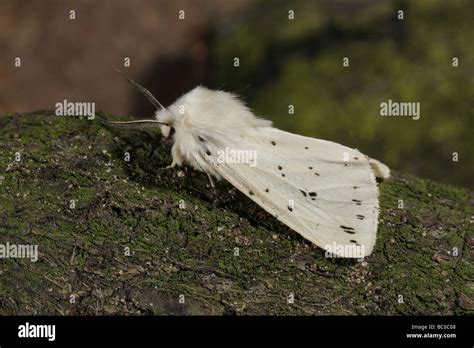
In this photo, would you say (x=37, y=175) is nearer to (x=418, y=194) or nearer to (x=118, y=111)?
(x=418, y=194)

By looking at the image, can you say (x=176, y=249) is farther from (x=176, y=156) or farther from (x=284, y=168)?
(x=284, y=168)

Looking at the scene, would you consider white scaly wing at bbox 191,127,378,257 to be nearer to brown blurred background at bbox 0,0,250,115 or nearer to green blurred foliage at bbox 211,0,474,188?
green blurred foliage at bbox 211,0,474,188

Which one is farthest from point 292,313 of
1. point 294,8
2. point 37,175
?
point 294,8

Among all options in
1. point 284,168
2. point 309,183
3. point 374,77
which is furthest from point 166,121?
point 374,77

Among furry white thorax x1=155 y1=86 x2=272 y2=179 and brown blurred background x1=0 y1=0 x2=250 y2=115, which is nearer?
furry white thorax x1=155 y1=86 x2=272 y2=179

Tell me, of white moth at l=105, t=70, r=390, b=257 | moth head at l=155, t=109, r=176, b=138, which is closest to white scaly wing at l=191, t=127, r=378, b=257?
white moth at l=105, t=70, r=390, b=257

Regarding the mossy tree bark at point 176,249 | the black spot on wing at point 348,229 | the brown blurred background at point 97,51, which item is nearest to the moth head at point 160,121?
the mossy tree bark at point 176,249

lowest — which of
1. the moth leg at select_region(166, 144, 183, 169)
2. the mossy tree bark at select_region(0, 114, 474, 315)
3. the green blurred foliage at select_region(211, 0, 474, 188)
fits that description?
the mossy tree bark at select_region(0, 114, 474, 315)

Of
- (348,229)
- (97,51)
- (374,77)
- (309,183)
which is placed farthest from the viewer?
(97,51)
